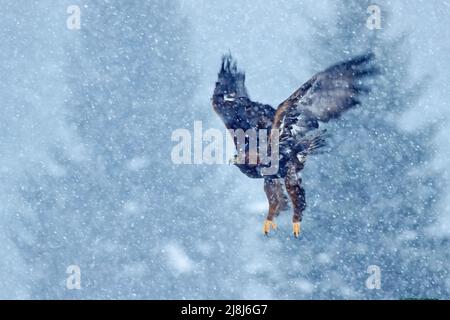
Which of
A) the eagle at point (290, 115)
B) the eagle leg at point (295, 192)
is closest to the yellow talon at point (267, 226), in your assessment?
the eagle at point (290, 115)

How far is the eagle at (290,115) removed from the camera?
707 cm

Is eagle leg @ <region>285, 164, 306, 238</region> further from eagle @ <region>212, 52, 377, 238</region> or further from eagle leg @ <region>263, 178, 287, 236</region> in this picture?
eagle leg @ <region>263, 178, 287, 236</region>

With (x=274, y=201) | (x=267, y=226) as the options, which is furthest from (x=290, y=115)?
(x=267, y=226)

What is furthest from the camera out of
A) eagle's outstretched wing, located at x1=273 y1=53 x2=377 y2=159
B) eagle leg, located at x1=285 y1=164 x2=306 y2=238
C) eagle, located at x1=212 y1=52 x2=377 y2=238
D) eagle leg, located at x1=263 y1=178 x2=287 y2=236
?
eagle leg, located at x1=263 y1=178 x2=287 y2=236

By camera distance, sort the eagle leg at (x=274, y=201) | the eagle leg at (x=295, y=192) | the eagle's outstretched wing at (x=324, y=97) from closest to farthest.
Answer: the eagle's outstretched wing at (x=324, y=97), the eagle leg at (x=295, y=192), the eagle leg at (x=274, y=201)

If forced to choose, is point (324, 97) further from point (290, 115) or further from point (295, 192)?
point (295, 192)

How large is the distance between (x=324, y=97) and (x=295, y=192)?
53.2 inches

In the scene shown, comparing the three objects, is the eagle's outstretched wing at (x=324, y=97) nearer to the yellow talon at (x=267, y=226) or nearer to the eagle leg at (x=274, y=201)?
the eagle leg at (x=274, y=201)

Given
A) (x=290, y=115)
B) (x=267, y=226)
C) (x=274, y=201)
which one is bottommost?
(x=267, y=226)

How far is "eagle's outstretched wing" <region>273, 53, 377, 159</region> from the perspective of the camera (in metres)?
6.91

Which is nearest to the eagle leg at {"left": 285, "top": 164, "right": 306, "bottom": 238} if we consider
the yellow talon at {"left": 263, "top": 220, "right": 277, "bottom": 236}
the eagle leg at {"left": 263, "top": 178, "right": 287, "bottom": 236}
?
the eagle leg at {"left": 263, "top": 178, "right": 287, "bottom": 236}

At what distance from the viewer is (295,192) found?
307 inches

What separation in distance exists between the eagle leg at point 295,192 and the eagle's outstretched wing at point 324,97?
565 millimetres
